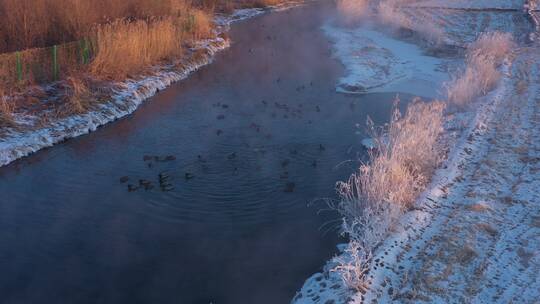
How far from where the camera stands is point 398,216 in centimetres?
739

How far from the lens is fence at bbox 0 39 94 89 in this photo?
38.5 ft

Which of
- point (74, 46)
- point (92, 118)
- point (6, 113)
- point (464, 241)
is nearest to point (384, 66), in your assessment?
point (74, 46)

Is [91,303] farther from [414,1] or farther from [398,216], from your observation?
[414,1]

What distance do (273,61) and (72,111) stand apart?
819 cm

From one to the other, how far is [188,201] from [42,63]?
652 cm

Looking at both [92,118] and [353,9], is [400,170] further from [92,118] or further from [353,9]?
[353,9]

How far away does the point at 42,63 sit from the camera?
12703 mm

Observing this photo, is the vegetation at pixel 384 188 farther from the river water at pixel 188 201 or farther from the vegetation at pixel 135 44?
the vegetation at pixel 135 44

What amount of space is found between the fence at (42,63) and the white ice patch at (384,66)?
23.6ft

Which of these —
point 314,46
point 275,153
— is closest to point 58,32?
point 275,153

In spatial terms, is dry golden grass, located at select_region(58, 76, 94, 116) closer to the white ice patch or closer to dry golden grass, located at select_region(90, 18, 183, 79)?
dry golden grass, located at select_region(90, 18, 183, 79)

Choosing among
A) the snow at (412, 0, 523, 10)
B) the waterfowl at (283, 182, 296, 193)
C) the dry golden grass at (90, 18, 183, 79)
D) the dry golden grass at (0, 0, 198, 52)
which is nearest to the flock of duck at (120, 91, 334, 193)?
the waterfowl at (283, 182, 296, 193)

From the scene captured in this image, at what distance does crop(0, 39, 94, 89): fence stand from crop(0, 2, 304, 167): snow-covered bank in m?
1.15

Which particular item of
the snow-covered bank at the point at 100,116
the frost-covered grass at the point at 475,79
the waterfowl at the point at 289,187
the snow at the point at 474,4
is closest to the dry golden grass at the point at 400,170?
the waterfowl at the point at 289,187
